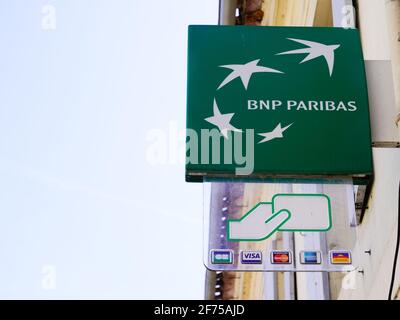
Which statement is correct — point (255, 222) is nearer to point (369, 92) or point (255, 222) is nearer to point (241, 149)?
point (241, 149)

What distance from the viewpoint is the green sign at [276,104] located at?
5.04 metres

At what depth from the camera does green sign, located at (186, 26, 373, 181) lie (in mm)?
5043

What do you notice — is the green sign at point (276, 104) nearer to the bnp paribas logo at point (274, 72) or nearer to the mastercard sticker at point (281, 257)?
the bnp paribas logo at point (274, 72)

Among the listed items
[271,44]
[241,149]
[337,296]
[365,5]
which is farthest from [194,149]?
[337,296]

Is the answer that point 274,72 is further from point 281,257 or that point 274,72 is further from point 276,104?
point 281,257

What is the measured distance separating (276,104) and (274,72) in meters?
0.26

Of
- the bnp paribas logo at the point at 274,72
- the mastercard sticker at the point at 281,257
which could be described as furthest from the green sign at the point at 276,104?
the mastercard sticker at the point at 281,257

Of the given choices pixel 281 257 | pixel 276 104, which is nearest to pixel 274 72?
pixel 276 104

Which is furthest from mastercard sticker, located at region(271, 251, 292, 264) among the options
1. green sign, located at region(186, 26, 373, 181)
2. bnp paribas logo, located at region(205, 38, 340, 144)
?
bnp paribas logo, located at region(205, 38, 340, 144)

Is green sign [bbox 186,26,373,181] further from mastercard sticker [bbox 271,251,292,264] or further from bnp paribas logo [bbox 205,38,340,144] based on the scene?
mastercard sticker [bbox 271,251,292,264]

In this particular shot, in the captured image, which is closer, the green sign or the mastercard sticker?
the mastercard sticker

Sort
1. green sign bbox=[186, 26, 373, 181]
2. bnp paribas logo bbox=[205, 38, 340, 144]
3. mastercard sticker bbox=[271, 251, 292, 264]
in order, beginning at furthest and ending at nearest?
bnp paribas logo bbox=[205, 38, 340, 144], green sign bbox=[186, 26, 373, 181], mastercard sticker bbox=[271, 251, 292, 264]

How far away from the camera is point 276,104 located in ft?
17.3

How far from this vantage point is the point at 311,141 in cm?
515
